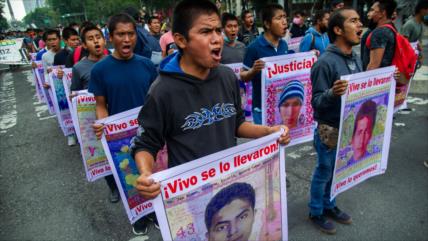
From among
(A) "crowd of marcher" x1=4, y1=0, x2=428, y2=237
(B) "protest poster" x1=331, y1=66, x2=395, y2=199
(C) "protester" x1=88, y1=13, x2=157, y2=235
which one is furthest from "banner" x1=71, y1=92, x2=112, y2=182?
(B) "protest poster" x1=331, y1=66, x2=395, y2=199

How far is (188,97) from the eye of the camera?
1.62 metres

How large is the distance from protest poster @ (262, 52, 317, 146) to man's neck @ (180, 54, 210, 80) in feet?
5.38

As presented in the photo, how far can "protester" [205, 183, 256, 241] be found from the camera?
1585mm

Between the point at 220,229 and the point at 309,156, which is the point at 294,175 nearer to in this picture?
the point at 309,156

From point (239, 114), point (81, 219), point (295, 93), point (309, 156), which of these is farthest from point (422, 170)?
point (81, 219)

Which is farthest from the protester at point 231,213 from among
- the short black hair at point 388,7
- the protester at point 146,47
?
the protester at point 146,47

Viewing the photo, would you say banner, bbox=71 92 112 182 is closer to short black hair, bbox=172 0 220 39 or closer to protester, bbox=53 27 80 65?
short black hair, bbox=172 0 220 39

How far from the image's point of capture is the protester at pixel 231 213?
1585 mm

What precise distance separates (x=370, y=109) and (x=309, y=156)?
2024 millimetres

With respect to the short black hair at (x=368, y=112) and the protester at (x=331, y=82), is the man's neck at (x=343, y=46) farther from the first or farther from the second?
the short black hair at (x=368, y=112)

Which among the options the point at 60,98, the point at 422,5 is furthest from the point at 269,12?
the point at 60,98

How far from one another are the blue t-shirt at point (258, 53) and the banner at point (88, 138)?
1.83 metres

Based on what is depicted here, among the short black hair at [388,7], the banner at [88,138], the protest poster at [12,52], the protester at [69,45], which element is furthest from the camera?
the protest poster at [12,52]

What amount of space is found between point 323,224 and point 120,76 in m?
2.32
